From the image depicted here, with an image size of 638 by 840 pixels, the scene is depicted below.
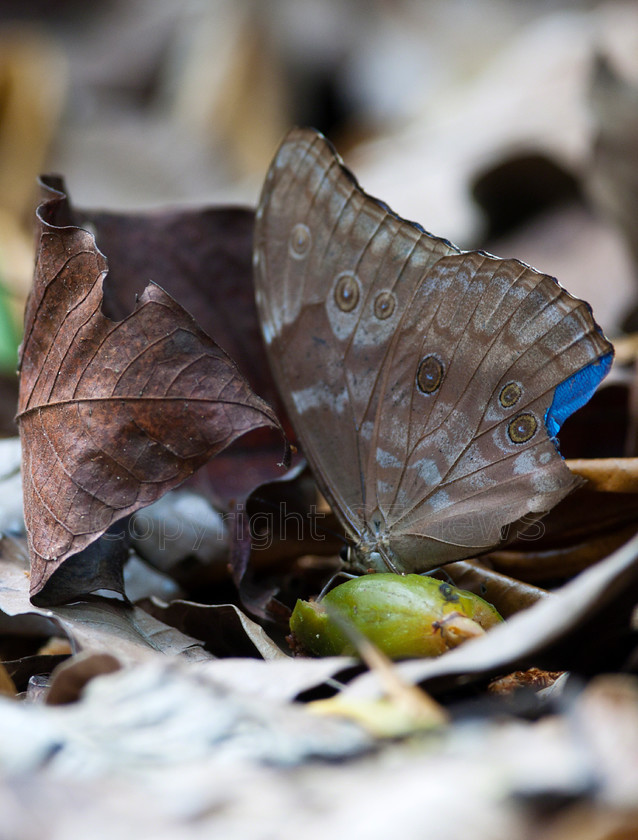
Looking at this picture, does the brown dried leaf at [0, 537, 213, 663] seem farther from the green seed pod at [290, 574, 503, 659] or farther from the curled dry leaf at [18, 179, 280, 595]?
the green seed pod at [290, 574, 503, 659]

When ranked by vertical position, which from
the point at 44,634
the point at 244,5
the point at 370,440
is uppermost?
the point at 244,5

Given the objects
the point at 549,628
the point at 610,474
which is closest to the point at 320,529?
the point at 610,474

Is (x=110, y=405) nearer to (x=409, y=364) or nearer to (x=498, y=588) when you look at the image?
(x=409, y=364)

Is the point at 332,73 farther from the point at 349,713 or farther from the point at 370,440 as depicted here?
the point at 349,713

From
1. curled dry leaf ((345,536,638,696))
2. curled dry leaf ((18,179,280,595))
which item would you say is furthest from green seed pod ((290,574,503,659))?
curled dry leaf ((18,179,280,595))

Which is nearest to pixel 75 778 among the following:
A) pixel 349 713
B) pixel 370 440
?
pixel 349 713

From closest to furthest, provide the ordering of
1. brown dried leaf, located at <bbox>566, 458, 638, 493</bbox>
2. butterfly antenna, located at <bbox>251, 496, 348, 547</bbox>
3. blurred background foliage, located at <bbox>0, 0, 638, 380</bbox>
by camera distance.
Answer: brown dried leaf, located at <bbox>566, 458, 638, 493</bbox> → butterfly antenna, located at <bbox>251, 496, 348, 547</bbox> → blurred background foliage, located at <bbox>0, 0, 638, 380</bbox>
